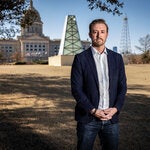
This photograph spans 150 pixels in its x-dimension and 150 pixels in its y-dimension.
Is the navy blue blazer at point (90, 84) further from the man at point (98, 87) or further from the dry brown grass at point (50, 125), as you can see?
the dry brown grass at point (50, 125)

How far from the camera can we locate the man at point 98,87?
3.43 meters

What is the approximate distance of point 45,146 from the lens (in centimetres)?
589

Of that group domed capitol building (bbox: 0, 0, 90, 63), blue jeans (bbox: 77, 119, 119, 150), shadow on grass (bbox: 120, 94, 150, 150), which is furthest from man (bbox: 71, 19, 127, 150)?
domed capitol building (bbox: 0, 0, 90, 63)

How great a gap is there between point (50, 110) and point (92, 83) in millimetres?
6372

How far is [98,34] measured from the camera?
3.51 meters

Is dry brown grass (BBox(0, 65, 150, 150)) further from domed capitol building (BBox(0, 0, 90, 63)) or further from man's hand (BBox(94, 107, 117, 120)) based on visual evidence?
domed capitol building (BBox(0, 0, 90, 63))

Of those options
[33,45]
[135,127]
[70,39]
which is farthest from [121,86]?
[33,45]

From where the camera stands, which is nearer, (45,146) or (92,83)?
(92,83)

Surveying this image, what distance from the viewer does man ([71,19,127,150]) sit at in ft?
11.3

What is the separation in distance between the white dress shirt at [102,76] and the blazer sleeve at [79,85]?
6.5 inches

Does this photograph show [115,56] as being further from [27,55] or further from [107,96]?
[27,55]

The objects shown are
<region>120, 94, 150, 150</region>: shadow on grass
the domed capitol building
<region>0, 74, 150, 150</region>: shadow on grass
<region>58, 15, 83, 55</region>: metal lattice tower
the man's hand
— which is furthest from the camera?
the domed capitol building

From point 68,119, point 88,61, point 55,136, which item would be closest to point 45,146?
point 55,136

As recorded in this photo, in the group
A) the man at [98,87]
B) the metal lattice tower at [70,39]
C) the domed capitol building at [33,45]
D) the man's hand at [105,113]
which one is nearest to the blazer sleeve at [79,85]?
the man at [98,87]
